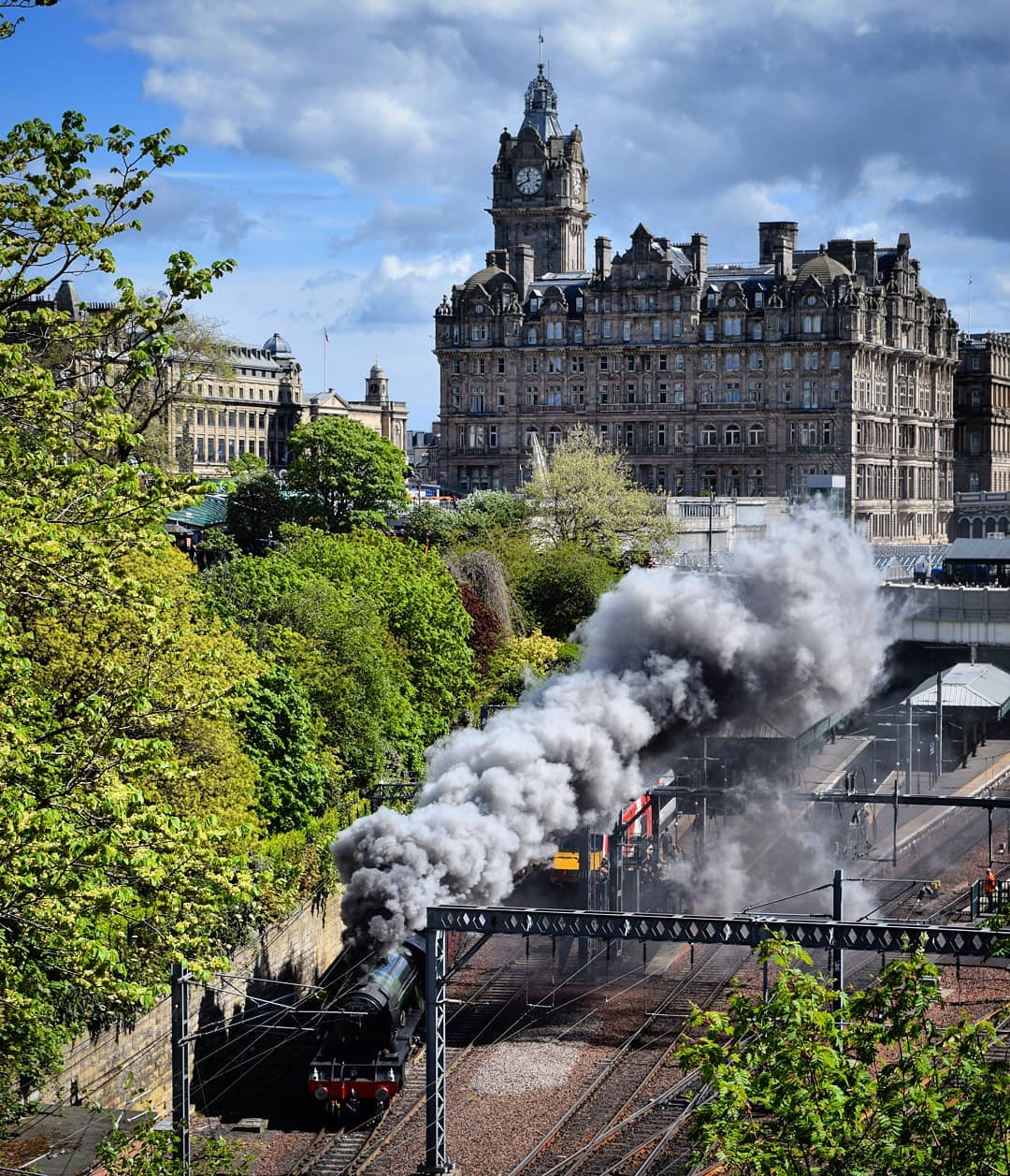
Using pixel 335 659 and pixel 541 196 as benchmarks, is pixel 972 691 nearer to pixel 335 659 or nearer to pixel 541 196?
pixel 335 659

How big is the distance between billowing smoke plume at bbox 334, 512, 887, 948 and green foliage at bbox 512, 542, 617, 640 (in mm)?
A: 27859

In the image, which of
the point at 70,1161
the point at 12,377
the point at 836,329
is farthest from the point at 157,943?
the point at 836,329

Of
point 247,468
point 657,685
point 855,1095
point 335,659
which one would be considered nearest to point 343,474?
point 247,468

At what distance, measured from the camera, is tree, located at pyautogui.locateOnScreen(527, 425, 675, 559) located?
297 feet

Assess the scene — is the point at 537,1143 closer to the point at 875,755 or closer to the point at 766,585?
the point at 766,585

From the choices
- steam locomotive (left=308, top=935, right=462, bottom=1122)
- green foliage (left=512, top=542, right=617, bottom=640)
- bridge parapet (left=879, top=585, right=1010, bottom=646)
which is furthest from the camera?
bridge parapet (left=879, top=585, right=1010, bottom=646)

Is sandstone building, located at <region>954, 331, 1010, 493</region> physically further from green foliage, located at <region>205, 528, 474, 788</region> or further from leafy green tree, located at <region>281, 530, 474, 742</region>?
leafy green tree, located at <region>281, 530, 474, 742</region>

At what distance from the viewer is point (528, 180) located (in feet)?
489

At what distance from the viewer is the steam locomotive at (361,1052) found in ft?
107

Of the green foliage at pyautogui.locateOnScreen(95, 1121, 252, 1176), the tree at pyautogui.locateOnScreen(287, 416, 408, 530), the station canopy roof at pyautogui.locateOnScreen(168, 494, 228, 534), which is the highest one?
the tree at pyautogui.locateOnScreen(287, 416, 408, 530)

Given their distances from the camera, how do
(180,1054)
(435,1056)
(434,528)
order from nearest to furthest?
(180,1054) → (435,1056) → (434,528)

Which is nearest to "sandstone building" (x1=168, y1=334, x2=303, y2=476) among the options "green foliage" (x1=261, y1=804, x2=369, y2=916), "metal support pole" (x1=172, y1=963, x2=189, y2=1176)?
"green foliage" (x1=261, y1=804, x2=369, y2=916)

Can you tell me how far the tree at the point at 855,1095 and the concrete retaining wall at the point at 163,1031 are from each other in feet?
40.7

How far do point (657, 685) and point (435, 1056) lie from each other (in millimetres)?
14230
